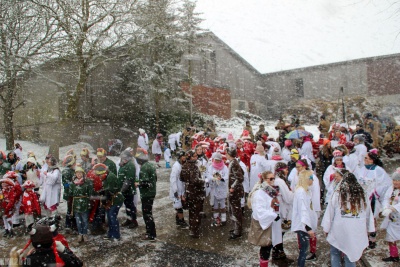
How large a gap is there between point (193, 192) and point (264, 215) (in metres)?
2.47

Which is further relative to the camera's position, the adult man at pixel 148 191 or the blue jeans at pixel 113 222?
the blue jeans at pixel 113 222

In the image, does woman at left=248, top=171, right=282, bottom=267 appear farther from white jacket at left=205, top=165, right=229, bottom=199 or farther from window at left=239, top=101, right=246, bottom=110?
window at left=239, top=101, right=246, bottom=110

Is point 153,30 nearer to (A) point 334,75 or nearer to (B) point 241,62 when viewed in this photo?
(B) point 241,62

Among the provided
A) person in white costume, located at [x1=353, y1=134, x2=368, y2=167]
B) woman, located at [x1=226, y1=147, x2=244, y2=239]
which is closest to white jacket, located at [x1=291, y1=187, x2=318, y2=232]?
woman, located at [x1=226, y1=147, x2=244, y2=239]

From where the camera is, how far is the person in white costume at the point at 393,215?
5.32m

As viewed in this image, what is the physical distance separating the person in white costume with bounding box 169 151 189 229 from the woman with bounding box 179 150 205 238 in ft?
1.08

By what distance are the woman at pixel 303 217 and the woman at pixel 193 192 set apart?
2.52m

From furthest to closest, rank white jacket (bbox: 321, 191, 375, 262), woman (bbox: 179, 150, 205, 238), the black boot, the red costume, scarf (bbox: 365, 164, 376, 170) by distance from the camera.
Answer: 1. the red costume
2. woman (bbox: 179, 150, 205, 238)
3. scarf (bbox: 365, 164, 376, 170)
4. the black boot
5. white jacket (bbox: 321, 191, 375, 262)

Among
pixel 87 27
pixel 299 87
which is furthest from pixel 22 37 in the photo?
pixel 299 87

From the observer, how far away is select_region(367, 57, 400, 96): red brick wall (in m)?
28.9

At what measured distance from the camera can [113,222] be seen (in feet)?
23.0

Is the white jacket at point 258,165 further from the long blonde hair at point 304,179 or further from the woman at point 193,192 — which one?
the long blonde hair at point 304,179

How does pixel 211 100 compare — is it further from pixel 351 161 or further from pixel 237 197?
pixel 237 197

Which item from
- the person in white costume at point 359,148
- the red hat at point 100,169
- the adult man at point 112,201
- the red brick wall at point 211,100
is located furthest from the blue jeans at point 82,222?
the red brick wall at point 211,100
